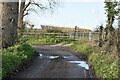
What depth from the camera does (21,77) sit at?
10203 millimetres

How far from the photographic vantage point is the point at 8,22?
15.9 metres

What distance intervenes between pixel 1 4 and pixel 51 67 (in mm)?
5142

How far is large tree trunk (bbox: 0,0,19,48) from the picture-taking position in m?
15.6

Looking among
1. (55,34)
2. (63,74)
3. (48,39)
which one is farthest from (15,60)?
(55,34)

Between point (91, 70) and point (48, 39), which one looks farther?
point (48, 39)

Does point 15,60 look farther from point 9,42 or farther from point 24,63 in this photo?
point 9,42

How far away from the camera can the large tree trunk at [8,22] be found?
1560 centimetres

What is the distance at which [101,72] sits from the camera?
34.1 ft

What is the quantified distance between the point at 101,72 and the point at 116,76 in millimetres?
1287

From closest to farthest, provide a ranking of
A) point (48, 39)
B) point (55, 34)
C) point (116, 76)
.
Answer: point (116, 76) < point (48, 39) < point (55, 34)

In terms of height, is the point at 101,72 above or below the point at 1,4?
below

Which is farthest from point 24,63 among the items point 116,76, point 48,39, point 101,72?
point 48,39

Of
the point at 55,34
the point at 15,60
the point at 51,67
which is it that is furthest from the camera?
the point at 55,34

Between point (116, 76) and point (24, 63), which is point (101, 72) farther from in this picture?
point (24, 63)
